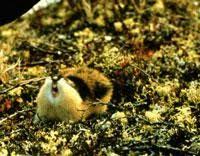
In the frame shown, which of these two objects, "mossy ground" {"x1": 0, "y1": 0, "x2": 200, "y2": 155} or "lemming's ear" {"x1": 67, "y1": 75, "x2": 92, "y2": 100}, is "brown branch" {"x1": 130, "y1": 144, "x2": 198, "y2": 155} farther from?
"lemming's ear" {"x1": 67, "y1": 75, "x2": 92, "y2": 100}

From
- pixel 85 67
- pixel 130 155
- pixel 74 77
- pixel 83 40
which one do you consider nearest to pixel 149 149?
pixel 130 155

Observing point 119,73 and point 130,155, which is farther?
point 119,73

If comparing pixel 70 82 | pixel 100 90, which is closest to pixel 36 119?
pixel 70 82

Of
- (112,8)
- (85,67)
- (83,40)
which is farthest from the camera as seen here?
(112,8)

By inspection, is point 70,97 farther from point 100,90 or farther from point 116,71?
point 116,71

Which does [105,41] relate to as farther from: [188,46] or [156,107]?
[156,107]

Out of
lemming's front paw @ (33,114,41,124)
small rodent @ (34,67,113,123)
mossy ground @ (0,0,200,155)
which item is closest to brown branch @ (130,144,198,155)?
mossy ground @ (0,0,200,155)

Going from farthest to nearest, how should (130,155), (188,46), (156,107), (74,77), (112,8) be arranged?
(112,8), (188,46), (74,77), (156,107), (130,155)
